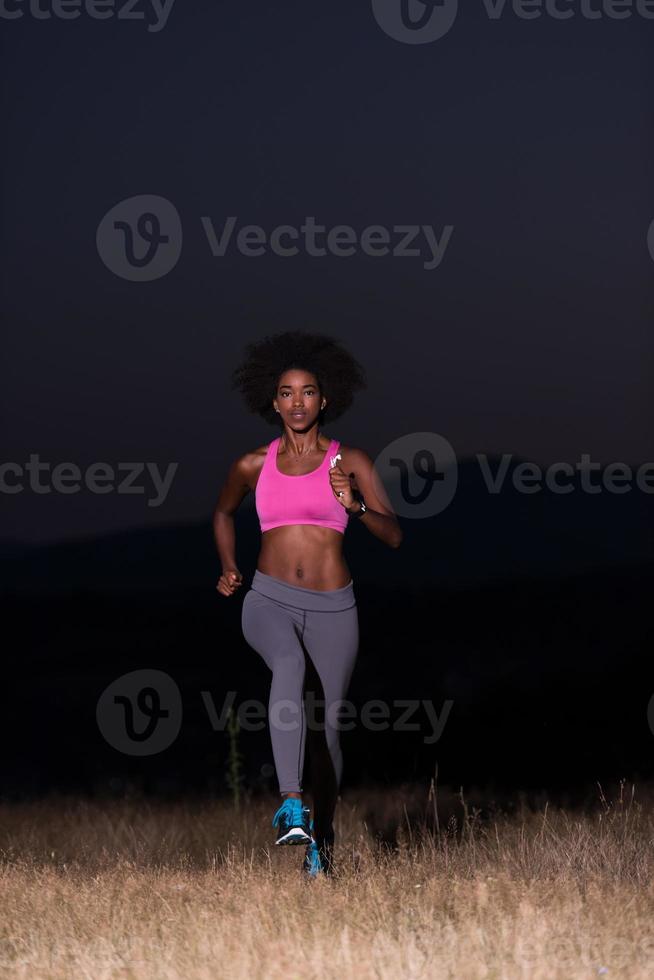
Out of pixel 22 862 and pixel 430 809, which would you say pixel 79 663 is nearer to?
pixel 430 809

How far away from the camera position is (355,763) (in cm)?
1452

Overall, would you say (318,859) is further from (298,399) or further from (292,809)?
(298,399)

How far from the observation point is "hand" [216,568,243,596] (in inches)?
328

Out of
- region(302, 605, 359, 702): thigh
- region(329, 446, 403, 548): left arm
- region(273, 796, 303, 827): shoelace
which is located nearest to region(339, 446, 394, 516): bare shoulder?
region(329, 446, 403, 548): left arm

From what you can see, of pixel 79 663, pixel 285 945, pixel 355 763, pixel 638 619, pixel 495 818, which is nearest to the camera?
pixel 285 945

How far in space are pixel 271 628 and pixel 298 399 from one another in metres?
1.26

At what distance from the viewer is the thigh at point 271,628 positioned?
Answer: 27.0 feet

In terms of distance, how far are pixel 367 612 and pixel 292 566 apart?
2081cm

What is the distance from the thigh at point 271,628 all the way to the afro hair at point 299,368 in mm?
1085

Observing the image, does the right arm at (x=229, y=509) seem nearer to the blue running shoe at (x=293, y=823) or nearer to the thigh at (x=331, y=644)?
the thigh at (x=331, y=644)

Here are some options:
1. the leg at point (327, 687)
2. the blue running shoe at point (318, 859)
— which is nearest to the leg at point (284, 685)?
the leg at point (327, 687)

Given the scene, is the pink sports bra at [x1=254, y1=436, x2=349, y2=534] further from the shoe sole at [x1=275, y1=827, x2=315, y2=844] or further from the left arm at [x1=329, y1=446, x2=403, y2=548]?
the shoe sole at [x1=275, y1=827, x2=315, y2=844]

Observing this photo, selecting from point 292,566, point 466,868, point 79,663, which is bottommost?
point 79,663

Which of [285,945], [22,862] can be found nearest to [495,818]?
[22,862]
